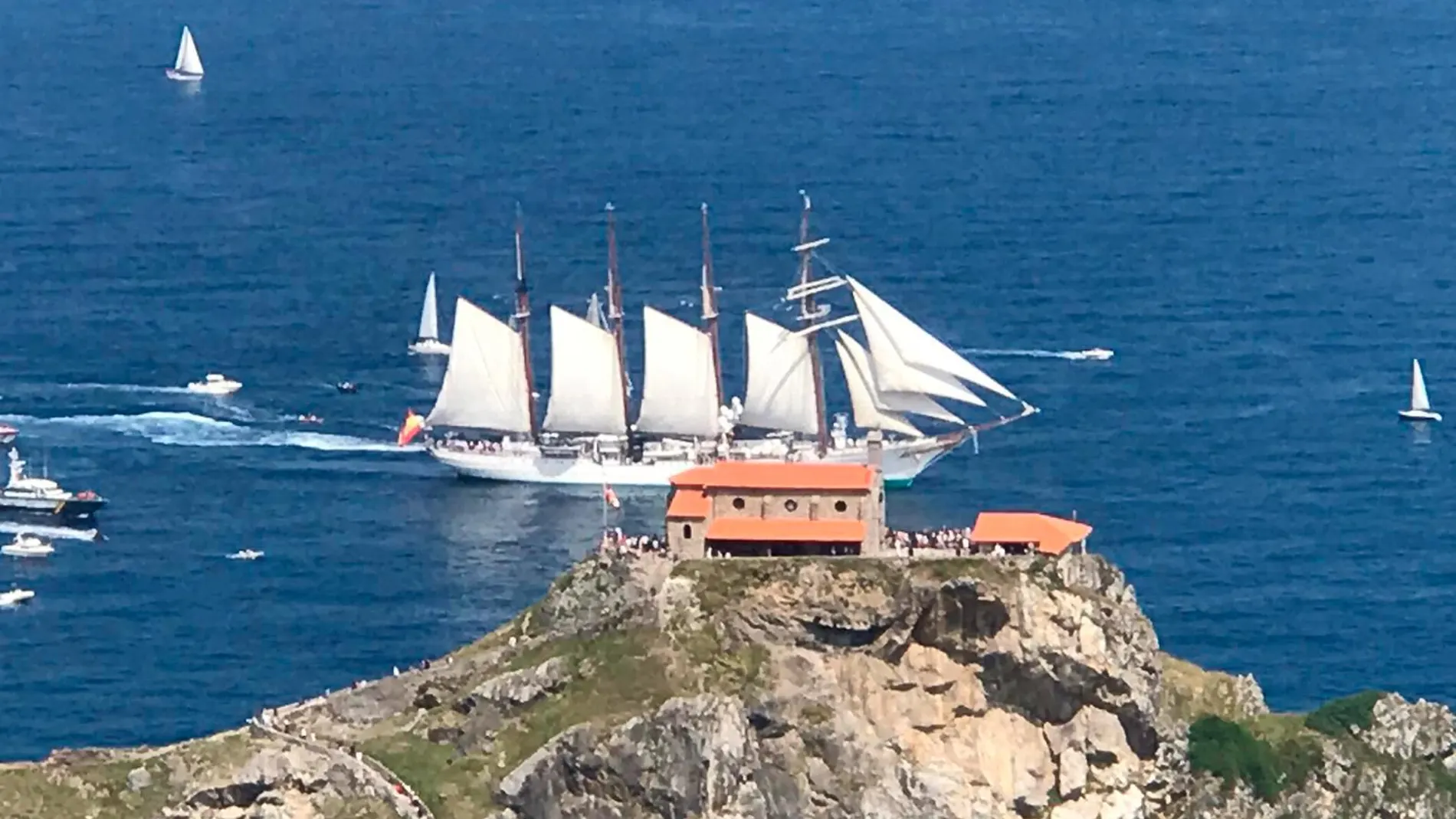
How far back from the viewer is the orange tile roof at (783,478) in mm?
161625

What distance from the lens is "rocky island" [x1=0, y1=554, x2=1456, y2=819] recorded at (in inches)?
5945

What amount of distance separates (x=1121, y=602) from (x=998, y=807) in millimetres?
10019

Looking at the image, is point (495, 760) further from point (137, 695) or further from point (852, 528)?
point (137, 695)

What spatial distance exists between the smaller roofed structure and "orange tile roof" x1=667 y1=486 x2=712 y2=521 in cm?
3

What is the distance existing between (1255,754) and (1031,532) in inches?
546

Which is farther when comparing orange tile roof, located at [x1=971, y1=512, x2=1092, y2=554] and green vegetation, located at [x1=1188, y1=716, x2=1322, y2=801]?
green vegetation, located at [x1=1188, y1=716, x2=1322, y2=801]

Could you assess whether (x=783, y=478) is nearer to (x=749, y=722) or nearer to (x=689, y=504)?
(x=689, y=504)

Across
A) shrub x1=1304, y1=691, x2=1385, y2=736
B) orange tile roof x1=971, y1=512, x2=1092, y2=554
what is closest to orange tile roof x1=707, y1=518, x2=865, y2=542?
orange tile roof x1=971, y1=512, x2=1092, y2=554

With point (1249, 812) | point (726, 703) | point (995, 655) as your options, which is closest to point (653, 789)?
point (726, 703)

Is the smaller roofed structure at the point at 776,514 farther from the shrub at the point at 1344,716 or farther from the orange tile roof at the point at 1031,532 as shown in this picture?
the shrub at the point at 1344,716

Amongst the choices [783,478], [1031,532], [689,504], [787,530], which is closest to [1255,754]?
[1031,532]

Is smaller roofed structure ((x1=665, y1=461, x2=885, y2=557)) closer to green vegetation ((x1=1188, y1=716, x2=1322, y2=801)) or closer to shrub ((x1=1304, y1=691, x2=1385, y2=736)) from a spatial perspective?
green vegetation ((x1=1188, y1=716, x2=1322, y2=801))

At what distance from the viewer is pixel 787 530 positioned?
6294 inches

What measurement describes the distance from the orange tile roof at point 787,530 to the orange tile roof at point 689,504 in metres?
0.78
